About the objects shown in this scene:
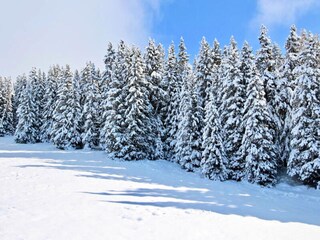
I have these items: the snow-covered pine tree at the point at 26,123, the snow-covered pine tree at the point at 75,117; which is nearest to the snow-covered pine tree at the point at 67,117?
the snow-covered pine tree at the point at 75,117

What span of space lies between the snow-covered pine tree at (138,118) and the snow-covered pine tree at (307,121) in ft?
52.3

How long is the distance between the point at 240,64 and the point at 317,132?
33.6ft

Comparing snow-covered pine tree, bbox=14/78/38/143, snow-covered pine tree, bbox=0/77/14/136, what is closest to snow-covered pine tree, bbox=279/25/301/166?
snow-covered pine tree, bbox=14/78/38/143

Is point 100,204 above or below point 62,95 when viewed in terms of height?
below

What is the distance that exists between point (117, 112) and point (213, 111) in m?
11.9

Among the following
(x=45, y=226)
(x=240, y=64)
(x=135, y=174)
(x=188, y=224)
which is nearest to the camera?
(x=45, y=226)

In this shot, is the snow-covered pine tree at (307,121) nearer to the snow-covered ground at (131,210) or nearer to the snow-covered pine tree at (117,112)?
the snow-covered ground at (131,210)

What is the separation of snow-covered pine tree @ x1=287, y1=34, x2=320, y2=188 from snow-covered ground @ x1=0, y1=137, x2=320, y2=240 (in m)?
3.05

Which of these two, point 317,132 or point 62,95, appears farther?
point 62,95

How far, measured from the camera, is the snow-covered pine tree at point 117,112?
1350 inches

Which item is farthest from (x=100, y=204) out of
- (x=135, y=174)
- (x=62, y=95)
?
(x=62, y=95)

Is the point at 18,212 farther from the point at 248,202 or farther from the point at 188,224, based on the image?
the point at 248,202

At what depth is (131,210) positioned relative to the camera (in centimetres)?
1316

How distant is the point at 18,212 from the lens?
1205cm
